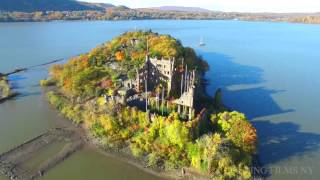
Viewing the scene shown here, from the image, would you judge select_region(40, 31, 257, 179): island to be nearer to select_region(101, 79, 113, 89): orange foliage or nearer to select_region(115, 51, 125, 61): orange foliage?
select_region(101, 79, 113, 89): orange foliage

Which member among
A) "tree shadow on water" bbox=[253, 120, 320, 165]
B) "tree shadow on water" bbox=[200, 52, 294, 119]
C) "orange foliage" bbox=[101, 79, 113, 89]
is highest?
"orange foliage" bbox=[101, 79, 113, 89]

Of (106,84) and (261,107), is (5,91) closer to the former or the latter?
(106,84)

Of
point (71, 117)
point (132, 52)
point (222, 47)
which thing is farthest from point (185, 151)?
point (222, 47)

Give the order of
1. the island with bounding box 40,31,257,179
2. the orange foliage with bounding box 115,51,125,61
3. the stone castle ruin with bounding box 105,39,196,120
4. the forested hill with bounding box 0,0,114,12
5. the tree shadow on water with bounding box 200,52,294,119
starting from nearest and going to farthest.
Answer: the island with bounding box 40,31,257,179
the stone castle ruin with bounding box 105,39,196,120
the tree shadow on water with bounding box 200,52,294,119
the orange foliage with bounding box 115,51,125,61
the forested hill with bounding box 0,0,114,12

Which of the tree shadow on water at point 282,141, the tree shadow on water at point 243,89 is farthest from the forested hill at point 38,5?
the tree shadow on water at point 282,141

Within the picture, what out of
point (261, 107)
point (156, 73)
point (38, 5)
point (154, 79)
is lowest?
point (261, 107)

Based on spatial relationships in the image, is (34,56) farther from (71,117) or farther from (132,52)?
(71,117)

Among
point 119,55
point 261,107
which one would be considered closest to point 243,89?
point 261,107

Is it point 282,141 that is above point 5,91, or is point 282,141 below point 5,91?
below

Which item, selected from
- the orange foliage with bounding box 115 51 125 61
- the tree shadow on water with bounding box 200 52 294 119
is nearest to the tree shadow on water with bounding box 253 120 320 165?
the tree shadow on water with bounding box 200 52 294 119
